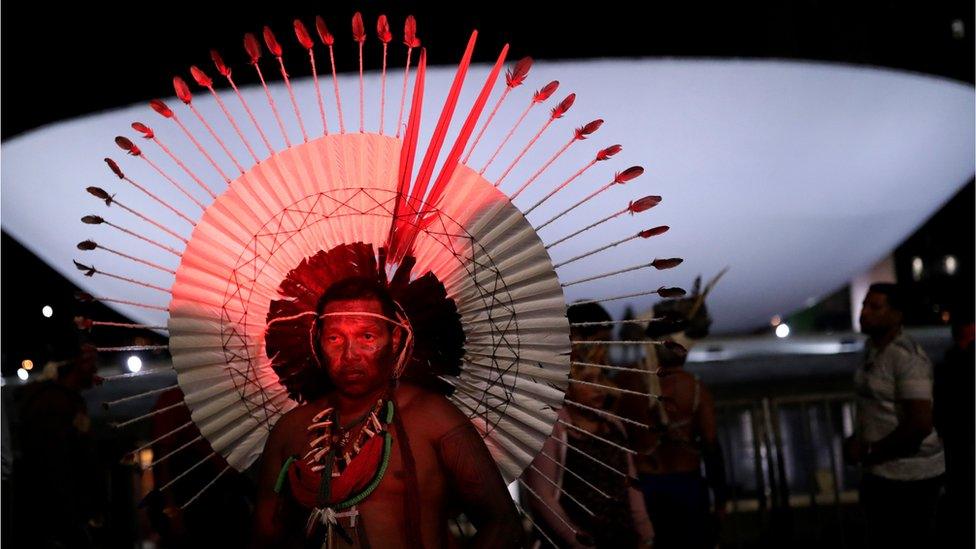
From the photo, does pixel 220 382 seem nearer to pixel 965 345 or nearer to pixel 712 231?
pixel 965 345

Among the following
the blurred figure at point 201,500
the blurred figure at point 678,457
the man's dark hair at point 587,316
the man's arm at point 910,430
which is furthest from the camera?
the blurred figure at point 678,457

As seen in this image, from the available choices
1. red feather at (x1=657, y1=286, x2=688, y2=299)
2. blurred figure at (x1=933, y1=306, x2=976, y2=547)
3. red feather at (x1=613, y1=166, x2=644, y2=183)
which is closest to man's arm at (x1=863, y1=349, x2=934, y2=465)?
blurred figure at (x1=933, y1=306, x2=976, y2=547)

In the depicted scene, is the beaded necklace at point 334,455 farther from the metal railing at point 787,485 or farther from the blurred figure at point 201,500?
the metal railing at point 787,485

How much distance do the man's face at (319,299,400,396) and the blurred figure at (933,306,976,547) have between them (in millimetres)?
3646

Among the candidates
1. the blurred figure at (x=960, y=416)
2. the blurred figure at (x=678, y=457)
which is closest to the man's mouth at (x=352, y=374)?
the blurred figure at (x=678, y=457)

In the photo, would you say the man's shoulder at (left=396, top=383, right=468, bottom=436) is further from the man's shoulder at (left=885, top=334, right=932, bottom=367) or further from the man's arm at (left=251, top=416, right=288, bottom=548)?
the man's shoulder at (left=885, top=334, right=932, bottom=367)

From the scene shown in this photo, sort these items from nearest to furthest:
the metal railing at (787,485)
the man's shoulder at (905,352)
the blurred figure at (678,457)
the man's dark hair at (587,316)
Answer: the man's dark hair at (587,316)
the man's shoulder at (905,352)
the blurred figure at (678,457)
the metal railing at (787,485)

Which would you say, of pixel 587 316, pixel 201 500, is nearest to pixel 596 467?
pixel 587 316

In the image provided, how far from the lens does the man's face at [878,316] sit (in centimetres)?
539

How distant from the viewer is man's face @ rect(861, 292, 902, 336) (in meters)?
5.39

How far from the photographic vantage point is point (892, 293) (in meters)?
5.48

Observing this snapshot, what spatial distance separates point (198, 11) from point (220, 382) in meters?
4.10

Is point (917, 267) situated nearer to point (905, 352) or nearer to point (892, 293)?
point (892, 293)

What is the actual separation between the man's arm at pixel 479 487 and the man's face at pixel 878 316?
301 centimetres
